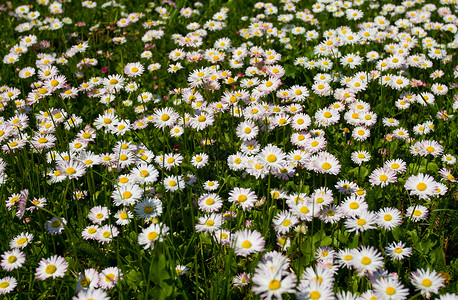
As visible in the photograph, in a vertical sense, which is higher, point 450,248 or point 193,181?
point 193,181

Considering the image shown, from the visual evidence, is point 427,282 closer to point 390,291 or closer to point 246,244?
point 390,291

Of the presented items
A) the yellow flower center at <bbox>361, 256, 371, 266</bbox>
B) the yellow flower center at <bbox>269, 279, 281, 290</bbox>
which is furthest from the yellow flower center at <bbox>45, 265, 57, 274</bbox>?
the yellow flower center at <bbox>361, 256, 371, 266</bbox>

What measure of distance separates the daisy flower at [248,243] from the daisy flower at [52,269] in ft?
3.16

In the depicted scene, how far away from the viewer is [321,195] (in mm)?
2547

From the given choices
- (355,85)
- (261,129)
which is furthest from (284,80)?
(261,129)

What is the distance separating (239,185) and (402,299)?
1.38m

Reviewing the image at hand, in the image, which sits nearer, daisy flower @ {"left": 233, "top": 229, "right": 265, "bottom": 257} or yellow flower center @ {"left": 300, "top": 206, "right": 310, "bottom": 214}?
daisy flower @ {"left": 233, "top": 229, "right": 265, "bottom": 257}

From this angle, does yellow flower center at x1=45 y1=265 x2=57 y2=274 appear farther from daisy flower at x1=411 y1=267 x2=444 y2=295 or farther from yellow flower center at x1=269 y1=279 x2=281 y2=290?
daisy flower at x1=411 y1=267 x2=444 y2=295

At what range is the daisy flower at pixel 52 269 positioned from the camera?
7.23ft

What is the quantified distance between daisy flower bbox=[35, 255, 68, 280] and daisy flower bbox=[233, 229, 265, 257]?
0.96 meters

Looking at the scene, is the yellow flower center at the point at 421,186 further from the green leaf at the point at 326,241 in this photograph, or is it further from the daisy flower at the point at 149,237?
the daisy flower at the point at 149,237

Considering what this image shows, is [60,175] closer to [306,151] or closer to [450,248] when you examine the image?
[306,151]

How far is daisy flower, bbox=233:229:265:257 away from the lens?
2082mm

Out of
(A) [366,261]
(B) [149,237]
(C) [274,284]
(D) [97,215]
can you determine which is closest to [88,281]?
(B) [149,237]
